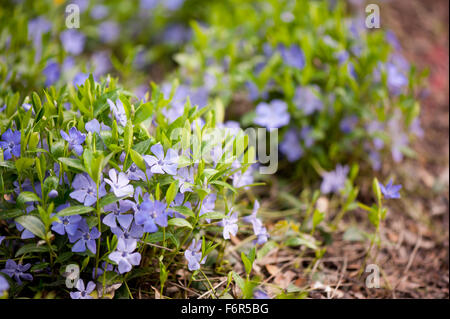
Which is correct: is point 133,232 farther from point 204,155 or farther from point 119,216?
point 204,155

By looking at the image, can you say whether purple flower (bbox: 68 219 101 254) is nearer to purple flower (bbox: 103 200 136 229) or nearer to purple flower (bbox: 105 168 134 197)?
purple flower (bbox: 103 200 136 229)

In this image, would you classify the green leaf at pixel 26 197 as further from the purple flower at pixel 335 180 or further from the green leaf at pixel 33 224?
the purple flower at pixel 335 180

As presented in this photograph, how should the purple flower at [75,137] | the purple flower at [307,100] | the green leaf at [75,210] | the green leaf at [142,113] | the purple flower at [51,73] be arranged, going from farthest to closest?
the purple flower at [307,100]
the purple flower at [51,73]
the green leaf at [142,113]
the purple flower at [75,137]
the green leaf at [75,210]

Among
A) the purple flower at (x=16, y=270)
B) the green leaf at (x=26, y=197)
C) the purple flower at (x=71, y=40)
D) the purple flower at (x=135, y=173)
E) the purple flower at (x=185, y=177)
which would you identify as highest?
the purple flower at (x=71, y=40)

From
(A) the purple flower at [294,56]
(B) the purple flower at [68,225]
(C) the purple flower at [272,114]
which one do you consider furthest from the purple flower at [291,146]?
(B) the purple flower at [68,225]

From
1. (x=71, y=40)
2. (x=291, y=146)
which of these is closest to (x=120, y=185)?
(x=291, y=146)

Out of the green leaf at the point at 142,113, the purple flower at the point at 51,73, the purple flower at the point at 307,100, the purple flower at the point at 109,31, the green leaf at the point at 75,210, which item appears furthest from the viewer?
the purple flower at the point at 109,31
